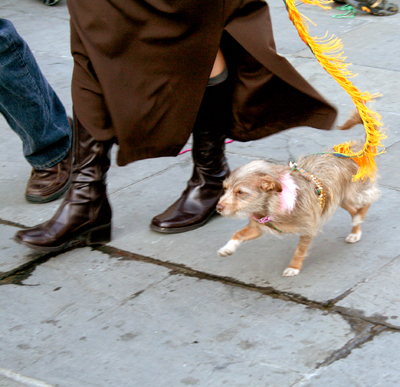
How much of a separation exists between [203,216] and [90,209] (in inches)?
25.8

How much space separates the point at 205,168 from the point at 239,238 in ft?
2.04

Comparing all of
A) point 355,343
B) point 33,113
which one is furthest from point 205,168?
point 355,343

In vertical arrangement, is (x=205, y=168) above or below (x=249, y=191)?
below

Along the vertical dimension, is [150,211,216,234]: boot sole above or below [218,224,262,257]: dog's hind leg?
below

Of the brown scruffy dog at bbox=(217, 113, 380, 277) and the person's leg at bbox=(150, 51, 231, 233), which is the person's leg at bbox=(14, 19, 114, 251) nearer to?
the person's leg at bbox=(150, 51, 231, 233)

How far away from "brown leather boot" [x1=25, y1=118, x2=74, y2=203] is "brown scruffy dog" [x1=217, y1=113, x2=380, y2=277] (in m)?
1.34

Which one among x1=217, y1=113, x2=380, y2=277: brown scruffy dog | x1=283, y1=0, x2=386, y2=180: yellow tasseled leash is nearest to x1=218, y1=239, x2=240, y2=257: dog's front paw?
x1=217, y1=113, x2=380, y2=277: brown scruffy dog

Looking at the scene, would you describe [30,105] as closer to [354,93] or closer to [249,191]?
[249,191]

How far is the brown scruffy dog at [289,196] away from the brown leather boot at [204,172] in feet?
1.48

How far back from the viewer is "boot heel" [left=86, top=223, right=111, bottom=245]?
10.8ft

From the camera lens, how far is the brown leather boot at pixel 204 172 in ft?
10.8

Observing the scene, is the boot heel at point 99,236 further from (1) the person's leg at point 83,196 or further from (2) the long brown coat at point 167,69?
(2) the long brown coat at point 167,69

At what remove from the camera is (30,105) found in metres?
3.66

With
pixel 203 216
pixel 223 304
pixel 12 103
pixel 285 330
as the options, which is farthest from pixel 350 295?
pixel 12 103
